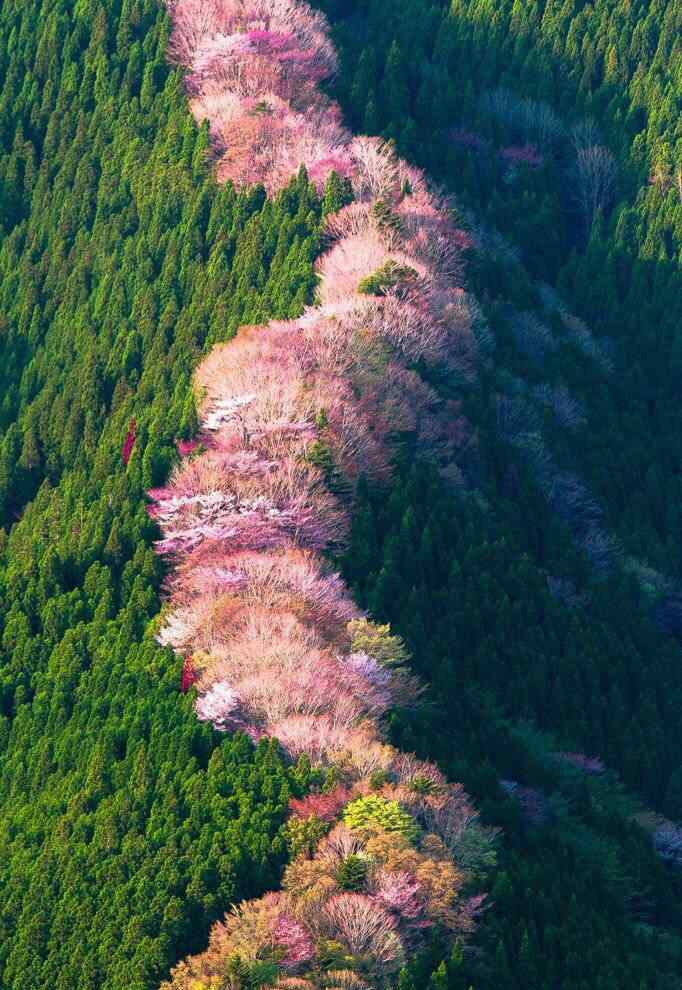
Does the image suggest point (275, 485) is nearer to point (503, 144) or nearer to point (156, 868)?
point (156, 868)

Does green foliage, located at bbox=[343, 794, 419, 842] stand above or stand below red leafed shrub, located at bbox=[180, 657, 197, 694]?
above

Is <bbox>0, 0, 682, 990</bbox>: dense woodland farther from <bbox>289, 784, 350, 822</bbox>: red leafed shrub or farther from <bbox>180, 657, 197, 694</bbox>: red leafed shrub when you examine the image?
<bbox>180, 657, 197, 694</bbox>: red leafed shrub

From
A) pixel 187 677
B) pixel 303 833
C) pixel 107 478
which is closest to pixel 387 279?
pixel 107 478

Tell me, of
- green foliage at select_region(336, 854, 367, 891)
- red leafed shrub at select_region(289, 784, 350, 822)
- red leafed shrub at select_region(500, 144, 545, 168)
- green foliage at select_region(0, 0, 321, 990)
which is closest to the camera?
green foliage at select_region(336, 854, 367, 891)

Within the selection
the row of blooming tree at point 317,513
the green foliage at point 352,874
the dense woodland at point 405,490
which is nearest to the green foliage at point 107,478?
the dense woodland at point 405,490

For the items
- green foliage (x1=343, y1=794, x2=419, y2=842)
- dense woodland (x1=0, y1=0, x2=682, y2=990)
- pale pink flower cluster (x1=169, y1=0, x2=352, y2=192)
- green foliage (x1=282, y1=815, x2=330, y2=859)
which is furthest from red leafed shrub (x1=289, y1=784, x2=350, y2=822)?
pale pink flower cluster (x1=169, y1=0, x2=352, y2=192)

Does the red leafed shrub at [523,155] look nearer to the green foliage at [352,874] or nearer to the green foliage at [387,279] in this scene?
the green foliage at [387,279]

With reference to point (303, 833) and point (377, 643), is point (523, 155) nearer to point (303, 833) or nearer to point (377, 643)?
point (377, 643)
